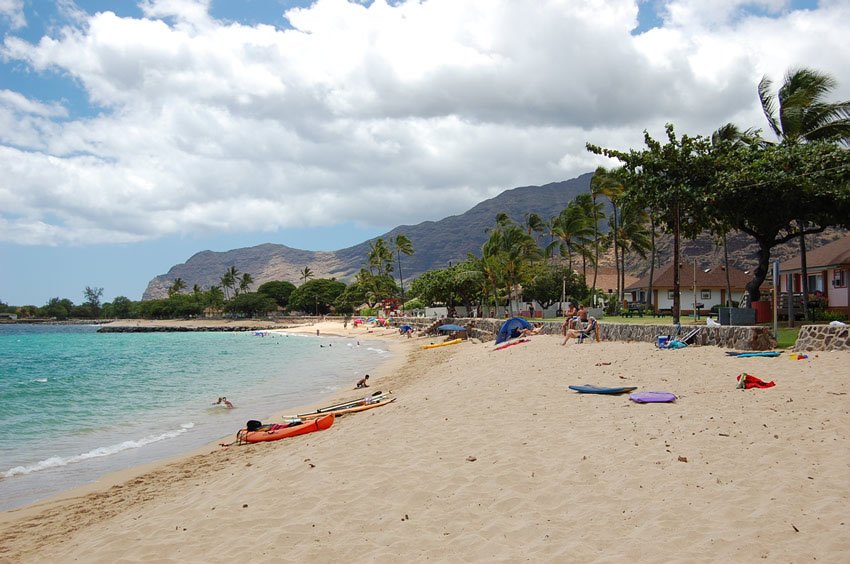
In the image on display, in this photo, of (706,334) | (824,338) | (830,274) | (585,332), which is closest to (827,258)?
(830,274)

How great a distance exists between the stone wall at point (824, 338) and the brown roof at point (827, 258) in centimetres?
1266

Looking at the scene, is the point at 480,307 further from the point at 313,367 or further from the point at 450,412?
the point at 450,412

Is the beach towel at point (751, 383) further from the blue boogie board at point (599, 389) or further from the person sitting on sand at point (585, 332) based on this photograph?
the person sitting on sand at point (585, 332)

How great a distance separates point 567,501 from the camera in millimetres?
5465

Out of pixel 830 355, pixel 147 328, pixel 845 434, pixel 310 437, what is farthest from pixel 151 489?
pixel 147 328

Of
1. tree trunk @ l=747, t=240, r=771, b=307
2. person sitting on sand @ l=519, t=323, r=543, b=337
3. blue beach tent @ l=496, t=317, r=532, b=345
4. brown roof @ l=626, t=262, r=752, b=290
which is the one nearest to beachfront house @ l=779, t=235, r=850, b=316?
tree trunk @ l=747, t=240, r=771, b=307

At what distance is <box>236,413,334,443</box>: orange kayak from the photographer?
11234mm

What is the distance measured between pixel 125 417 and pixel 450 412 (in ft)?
37.2

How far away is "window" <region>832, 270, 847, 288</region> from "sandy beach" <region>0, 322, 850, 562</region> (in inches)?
711

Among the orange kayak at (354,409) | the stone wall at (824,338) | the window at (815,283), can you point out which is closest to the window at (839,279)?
the window at (815,283)

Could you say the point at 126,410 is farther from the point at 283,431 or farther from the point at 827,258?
the point at 827,258

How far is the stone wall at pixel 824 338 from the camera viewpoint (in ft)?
43.1

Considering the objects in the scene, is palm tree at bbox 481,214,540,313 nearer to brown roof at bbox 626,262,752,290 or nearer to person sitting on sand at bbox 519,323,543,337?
brown roof at bbox 626,262,752,290

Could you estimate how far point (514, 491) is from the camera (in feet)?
19.0
